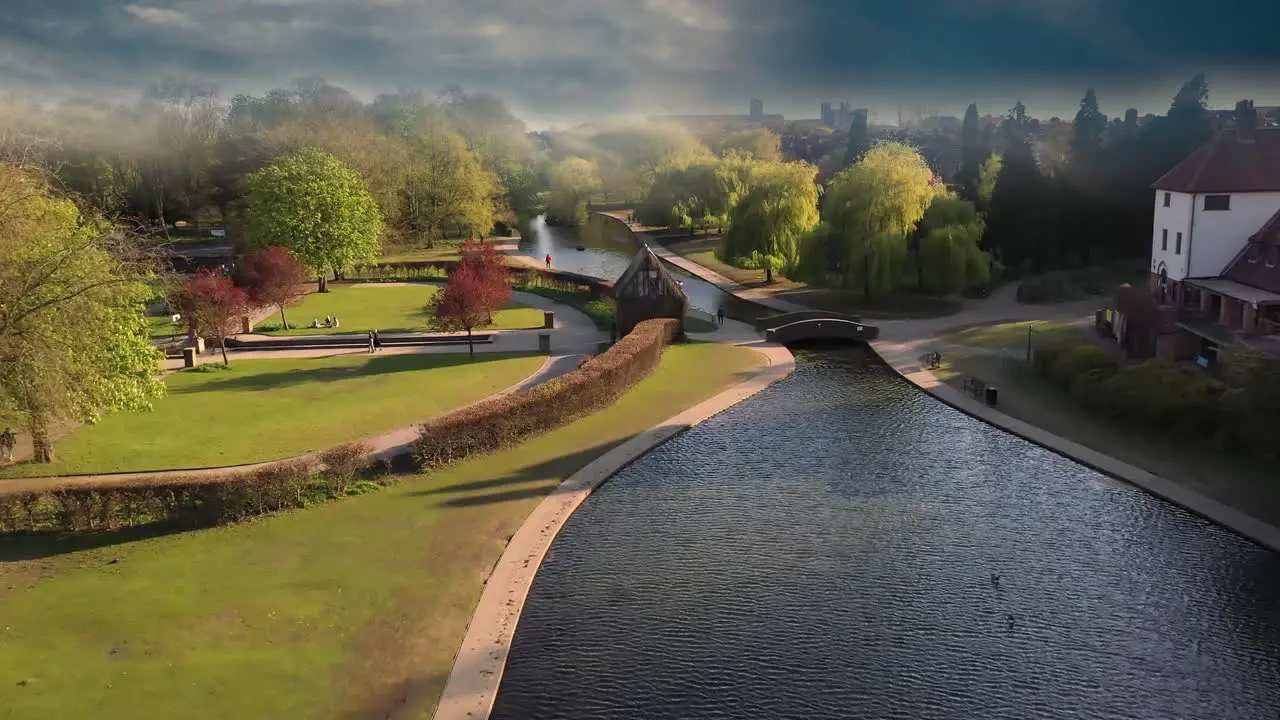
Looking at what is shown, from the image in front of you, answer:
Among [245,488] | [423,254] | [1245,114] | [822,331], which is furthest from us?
[423,254]

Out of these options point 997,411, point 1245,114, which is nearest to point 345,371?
point 997,411

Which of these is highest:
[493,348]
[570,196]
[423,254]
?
[570,196]

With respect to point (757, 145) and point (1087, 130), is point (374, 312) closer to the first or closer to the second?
point (1087, 130)

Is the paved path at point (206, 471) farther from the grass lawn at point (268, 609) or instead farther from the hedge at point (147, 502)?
the grass lawn at point (268, 609)

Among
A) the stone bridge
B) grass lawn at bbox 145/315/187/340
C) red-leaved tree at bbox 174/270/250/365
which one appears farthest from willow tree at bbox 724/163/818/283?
grass lawn at bbox 145/315/187/340

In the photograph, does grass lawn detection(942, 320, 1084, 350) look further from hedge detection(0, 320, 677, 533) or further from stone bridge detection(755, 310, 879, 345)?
hedge detection(0, 320, 677, 533)
